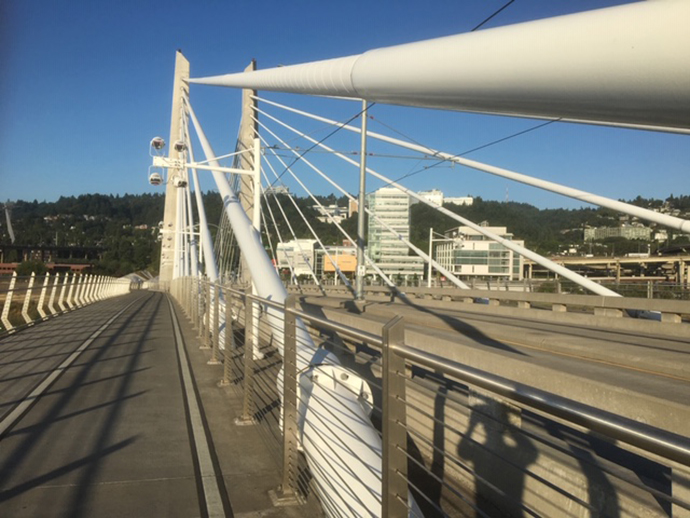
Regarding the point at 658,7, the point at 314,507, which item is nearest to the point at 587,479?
the point at 314,507

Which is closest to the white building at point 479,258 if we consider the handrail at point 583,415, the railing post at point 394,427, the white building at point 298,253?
the white building at point 298,253

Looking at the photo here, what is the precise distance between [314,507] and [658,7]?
12.4ft

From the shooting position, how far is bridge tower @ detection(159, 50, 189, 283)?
53181mm

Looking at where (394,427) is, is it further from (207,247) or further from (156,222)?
(156,222)

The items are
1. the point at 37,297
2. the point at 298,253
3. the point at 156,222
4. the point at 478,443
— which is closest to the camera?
the point at 478,443

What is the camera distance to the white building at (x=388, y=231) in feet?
164

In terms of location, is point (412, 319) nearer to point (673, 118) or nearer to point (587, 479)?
point (587, 479)

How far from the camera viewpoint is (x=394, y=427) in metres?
3.16

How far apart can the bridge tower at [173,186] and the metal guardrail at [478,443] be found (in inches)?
1325

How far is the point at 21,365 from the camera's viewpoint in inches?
417

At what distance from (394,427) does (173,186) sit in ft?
161

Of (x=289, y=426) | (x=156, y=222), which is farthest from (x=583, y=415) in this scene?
(x=156, y=222)

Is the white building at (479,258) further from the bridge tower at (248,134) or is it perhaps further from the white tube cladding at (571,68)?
the white tube cladding at (571,68)

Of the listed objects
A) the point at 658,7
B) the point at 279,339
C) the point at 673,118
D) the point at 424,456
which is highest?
the point at 658,7
